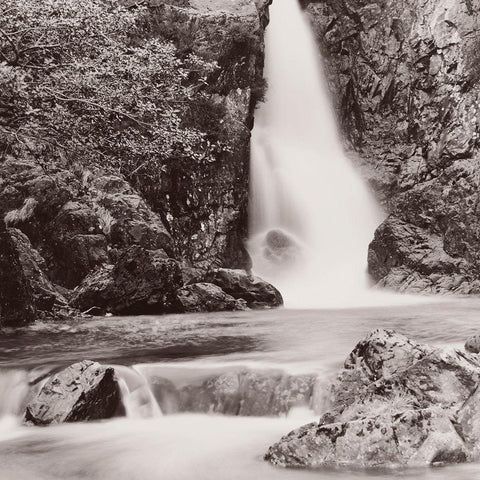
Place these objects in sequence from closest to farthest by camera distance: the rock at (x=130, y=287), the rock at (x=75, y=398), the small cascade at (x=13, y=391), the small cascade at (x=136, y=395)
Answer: the rock at (x=75, y=398), the small cascade at (x=136, y=395), the small cascade at (x=13, y=391), the rock at (x=130, y=287)

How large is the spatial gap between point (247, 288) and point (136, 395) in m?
9.97

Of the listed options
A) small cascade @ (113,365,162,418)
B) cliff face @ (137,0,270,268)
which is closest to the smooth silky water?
small cascade @ (113,365,162,418)

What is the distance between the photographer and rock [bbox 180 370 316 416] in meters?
7.89

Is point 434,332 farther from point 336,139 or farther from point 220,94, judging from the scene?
point 336,139

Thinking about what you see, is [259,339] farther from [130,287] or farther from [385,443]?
[385,443]

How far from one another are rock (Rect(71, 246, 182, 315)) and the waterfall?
491 cm

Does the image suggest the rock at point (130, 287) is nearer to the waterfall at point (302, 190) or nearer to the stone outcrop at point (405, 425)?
the waterfall at point (302, 190)

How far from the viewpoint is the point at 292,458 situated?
5.62 metres

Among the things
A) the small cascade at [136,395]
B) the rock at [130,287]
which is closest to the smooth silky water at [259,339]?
the small cascade at [136,395]

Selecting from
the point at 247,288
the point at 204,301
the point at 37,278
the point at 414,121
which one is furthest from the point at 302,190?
the point at 37,278

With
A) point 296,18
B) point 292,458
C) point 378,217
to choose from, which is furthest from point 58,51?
point 296,18

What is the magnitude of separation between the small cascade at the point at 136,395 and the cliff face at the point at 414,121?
14560mm

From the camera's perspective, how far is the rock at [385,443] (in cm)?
527

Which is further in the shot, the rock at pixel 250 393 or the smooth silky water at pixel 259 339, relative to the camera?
the rock at pixel 250 393
